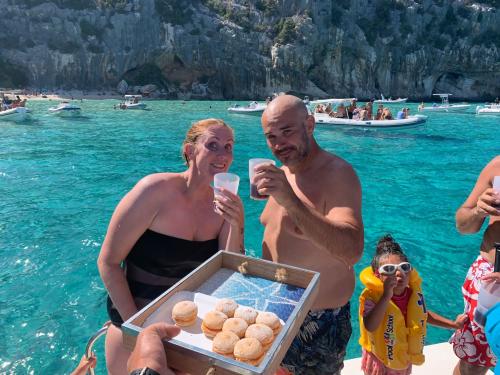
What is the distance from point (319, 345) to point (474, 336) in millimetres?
1139

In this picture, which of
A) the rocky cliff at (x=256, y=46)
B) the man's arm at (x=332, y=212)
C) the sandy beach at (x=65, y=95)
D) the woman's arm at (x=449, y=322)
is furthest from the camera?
the rocky cliff at (x=256, y=46)

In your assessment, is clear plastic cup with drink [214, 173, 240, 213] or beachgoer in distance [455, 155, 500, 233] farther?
beachgoer in distance [455, 155, 500, 233]

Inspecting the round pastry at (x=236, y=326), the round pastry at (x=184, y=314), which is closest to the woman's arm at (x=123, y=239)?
the round pastry at (x=184, y=314)

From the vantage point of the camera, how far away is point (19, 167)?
11641mm

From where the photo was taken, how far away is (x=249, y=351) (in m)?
0.99

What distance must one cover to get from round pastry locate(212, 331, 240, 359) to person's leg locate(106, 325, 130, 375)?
42.9 inches

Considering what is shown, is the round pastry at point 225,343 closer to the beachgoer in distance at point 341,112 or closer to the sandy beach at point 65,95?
the beachgoer in distance at point 341,112

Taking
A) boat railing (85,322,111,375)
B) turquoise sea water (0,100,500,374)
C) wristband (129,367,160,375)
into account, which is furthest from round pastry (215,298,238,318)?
turquoise sea water (0,100,500,374)

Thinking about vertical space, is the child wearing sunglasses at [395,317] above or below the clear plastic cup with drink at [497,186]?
below

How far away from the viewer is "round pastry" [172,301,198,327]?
114 cm

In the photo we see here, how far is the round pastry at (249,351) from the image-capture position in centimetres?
97

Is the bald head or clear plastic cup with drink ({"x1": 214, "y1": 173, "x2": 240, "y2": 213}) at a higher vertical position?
the bald head

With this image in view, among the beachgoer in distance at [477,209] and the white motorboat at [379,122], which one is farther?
the white motorboat at [379,122]

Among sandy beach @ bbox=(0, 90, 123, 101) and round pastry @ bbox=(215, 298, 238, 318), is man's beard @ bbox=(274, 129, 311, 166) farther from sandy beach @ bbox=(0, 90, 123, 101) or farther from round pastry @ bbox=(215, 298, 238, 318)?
sandy beach @ bbox=(0, 90, 123, 101)
